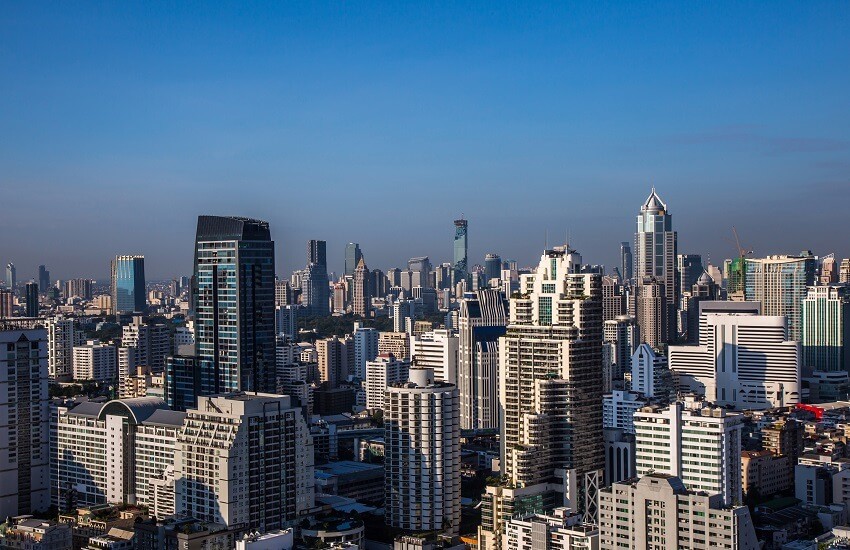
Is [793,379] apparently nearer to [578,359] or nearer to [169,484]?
[578,359]

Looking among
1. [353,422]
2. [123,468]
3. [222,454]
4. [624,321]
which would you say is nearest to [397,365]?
[353,422]

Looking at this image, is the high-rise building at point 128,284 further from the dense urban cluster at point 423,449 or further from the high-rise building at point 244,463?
the high-rise building at point 244,463

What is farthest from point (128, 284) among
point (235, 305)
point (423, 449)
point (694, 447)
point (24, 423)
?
point (694, 447)

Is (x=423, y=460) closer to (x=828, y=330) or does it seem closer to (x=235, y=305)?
(x=235, y=305)

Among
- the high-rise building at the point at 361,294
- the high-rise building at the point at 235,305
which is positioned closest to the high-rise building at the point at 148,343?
the high-rise building at the point at 235,305

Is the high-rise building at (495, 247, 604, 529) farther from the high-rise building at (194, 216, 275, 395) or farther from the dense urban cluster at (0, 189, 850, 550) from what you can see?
the high-rise building at (194, 216, 275, 395)

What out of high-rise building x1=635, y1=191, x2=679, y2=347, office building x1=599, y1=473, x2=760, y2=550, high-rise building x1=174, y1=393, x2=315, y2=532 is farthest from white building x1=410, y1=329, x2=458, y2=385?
high-rise building x1=635, y1=191, x2=679, y2=347
